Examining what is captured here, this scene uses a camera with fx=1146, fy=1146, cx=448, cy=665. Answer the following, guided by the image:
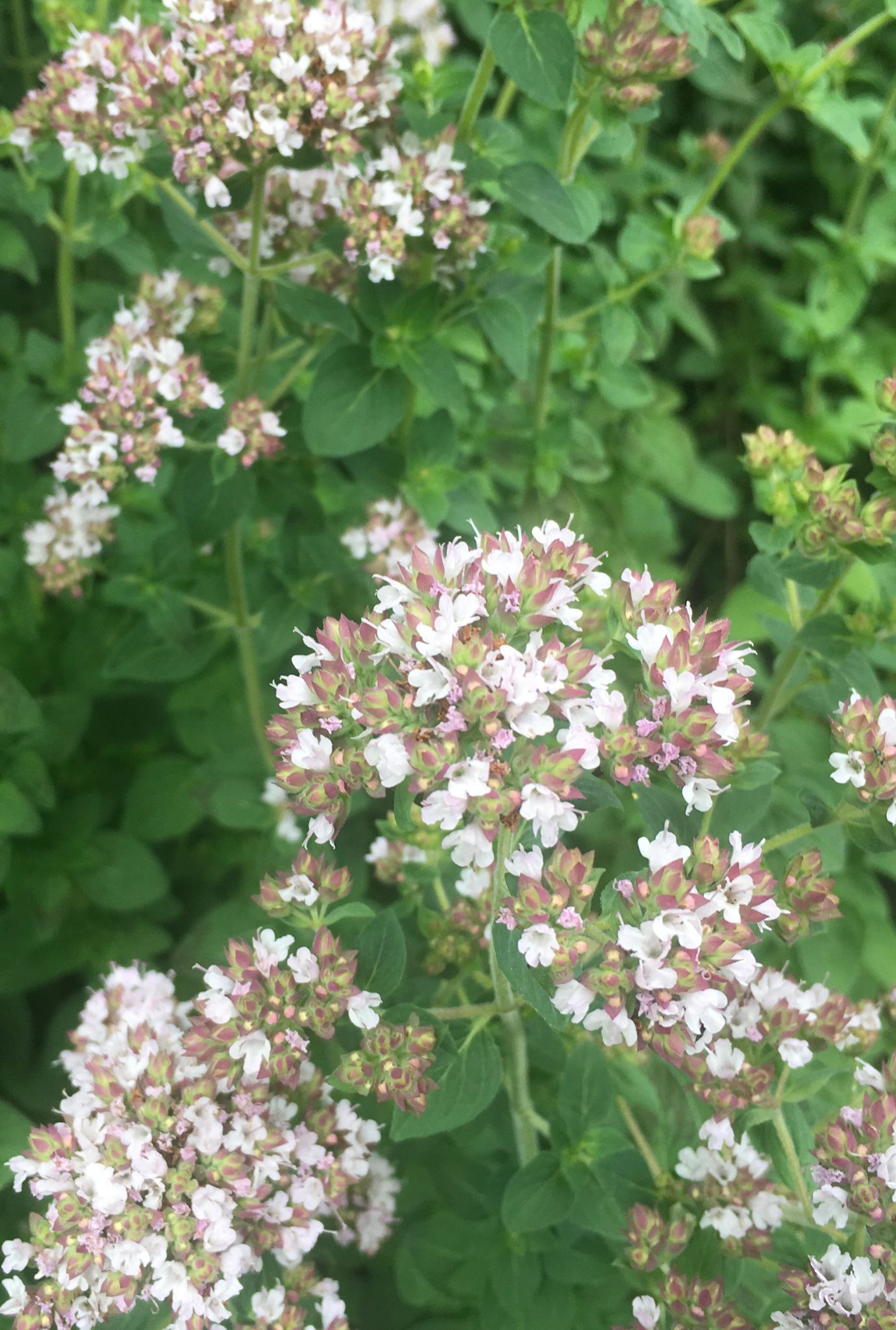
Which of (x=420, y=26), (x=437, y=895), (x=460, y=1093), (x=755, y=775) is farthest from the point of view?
(x=420, y=26)

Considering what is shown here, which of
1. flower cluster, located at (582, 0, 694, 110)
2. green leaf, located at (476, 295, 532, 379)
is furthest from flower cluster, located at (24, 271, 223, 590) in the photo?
flower cluster, located at (582, 0, 694, 110)

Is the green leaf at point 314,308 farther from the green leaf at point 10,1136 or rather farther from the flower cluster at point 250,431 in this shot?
the green leaf at point 10,1136

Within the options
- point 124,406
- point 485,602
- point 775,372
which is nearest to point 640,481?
point 775,372

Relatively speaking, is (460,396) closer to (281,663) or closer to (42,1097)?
(281,663)

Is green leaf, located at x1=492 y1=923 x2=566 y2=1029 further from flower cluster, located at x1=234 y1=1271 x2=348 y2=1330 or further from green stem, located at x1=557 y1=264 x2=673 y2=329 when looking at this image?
green stem, located at x1=557 y1=264 x2=673 y2=329

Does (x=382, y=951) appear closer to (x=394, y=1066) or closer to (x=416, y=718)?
(x=394, y=1066)

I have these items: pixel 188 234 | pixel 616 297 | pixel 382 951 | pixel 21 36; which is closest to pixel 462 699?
pixel 382 951
